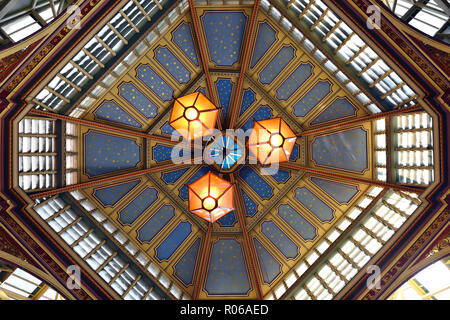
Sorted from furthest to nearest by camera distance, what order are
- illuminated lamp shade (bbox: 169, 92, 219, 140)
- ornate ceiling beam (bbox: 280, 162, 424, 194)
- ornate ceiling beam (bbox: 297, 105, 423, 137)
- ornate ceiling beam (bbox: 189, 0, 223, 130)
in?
ornate ceiling beam (bbox: 189, 0, 223, 130) → ornate ceiling beam (bbox: 280, 162, 424, 194) → ornate ceiling beam (bbox: 297, 105, 423, 137) → illuminated lamp shade (bbox: 169, 92, 219, 140)

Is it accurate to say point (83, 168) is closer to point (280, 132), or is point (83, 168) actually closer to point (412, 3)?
point (280, 132)

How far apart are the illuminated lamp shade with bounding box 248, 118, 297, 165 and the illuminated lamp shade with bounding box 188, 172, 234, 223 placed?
1.57 meters

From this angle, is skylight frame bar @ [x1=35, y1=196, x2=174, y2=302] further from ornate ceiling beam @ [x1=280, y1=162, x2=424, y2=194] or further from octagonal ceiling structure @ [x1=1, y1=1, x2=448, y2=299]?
ornate ceiling beam @ [x1=280, y1=162, x2=424, y2=194]

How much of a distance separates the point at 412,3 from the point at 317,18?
3361 millimetres

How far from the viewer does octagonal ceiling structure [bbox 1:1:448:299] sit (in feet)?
37.6

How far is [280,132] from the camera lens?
9852mm

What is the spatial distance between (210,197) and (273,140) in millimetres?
2628

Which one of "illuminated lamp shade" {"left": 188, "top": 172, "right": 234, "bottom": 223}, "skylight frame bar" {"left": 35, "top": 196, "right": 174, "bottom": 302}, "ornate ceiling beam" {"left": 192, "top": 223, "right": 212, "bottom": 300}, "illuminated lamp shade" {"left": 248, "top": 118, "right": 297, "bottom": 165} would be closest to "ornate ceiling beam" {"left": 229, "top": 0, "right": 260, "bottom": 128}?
"illuminated lamp shade" {"left": 248, "top": 118, "right": 297, "bottom": 165}

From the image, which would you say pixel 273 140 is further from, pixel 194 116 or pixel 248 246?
pixel 248 246

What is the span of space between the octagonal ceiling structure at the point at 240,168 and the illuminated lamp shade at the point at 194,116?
4.03 meters

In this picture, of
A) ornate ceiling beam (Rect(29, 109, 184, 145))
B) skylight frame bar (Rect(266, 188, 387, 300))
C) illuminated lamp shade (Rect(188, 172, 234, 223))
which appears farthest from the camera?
skylight frame bar (Rect(266, 188, 387, 300))

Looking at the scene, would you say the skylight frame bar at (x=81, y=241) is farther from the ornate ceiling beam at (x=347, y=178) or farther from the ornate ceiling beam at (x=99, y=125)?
the ornate ceiling beam at (x=347, y=178)

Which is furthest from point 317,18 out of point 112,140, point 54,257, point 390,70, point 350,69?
point 54,257
